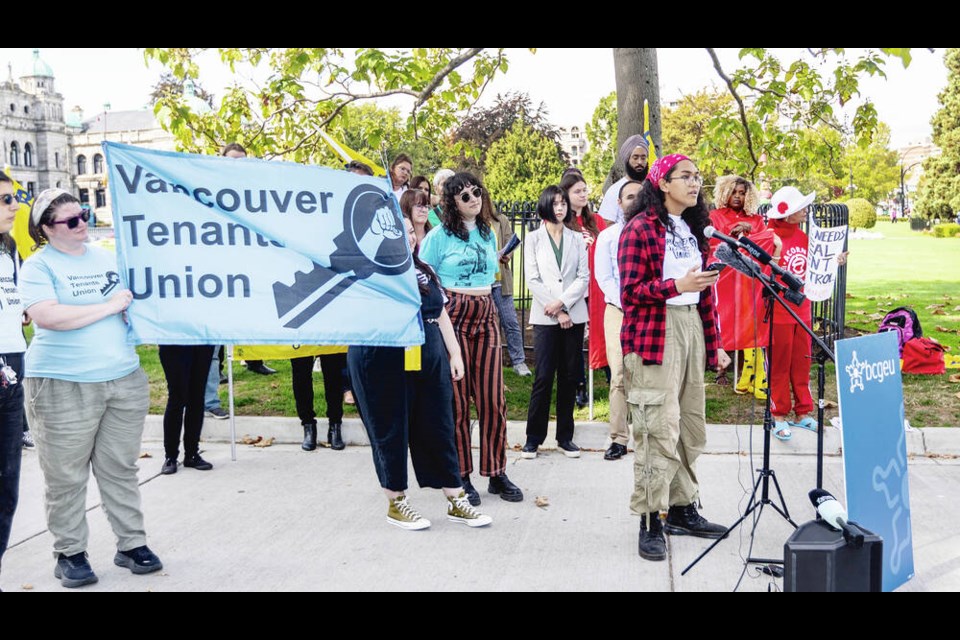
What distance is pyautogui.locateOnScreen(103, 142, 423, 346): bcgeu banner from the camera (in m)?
4.79

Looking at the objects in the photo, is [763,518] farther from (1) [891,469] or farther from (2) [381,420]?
(2) [381,420]

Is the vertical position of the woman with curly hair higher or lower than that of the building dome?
lower

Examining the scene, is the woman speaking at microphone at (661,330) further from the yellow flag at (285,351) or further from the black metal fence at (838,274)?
the black metal fence at (838,274)

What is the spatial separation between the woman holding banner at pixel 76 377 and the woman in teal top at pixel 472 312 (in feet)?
6.84

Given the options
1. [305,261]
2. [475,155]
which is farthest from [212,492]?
[475,155]

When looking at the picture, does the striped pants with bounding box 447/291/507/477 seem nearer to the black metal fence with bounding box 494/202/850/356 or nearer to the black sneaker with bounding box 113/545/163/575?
the black sneaker with bounding box 113/545/163/575

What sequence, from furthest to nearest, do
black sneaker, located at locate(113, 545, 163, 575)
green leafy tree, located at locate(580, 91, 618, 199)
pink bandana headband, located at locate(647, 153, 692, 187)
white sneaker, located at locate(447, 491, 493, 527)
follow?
green leafy tree, located at locate(580, 91, 618, 199) → white sneaker, located at locate(447, 491, 493, 527) → pink bandana headband, located at locate(647, 153, 692, 187) → black sneaker, located at locate(113, 545, 163, 575)

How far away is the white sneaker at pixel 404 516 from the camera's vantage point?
5.43m

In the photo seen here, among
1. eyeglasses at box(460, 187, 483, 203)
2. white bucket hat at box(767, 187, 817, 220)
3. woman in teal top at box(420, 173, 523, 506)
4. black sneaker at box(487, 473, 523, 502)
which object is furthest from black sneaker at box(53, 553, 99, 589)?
white bucket hat at box(767, 187, 817, 220)

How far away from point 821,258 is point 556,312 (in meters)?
2.76

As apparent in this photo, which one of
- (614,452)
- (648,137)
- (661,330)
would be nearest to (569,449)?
(614,452)

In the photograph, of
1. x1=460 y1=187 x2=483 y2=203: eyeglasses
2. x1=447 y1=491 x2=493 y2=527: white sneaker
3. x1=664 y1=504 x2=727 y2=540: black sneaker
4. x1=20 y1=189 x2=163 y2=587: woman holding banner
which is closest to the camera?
x1=20 y1=189 x2=163 y2=587: woman holding banner

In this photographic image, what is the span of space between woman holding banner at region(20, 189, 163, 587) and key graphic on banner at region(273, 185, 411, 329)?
98 cm

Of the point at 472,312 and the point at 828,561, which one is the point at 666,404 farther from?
the point at 472,312
